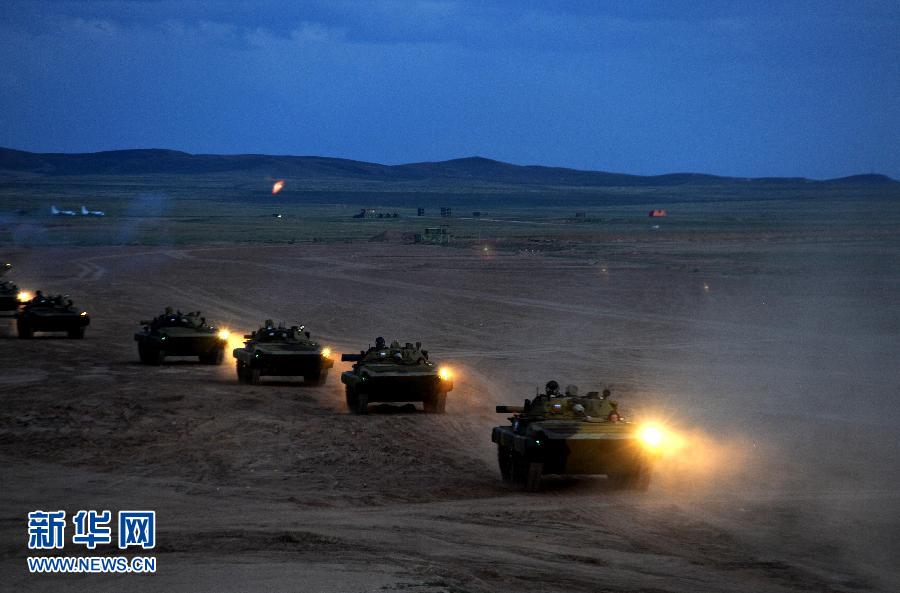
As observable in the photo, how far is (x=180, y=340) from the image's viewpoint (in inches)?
1313

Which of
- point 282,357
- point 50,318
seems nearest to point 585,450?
point 282,357

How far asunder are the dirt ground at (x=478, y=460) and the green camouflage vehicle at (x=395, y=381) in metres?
0.54

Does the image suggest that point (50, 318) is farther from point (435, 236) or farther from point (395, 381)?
point (435, 236)

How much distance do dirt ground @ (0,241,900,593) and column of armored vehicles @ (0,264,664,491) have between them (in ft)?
1.48

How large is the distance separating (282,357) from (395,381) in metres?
4.80

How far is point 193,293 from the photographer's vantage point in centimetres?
6144

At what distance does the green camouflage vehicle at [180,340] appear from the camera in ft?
109

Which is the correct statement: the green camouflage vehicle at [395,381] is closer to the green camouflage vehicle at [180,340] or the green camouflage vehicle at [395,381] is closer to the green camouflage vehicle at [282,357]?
the green camouflage vehicle at [282,357]

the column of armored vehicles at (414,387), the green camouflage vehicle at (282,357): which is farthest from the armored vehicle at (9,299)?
the green camouflage vehicle at (282,357)

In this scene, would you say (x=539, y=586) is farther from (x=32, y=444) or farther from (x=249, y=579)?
(x=32, y=444)

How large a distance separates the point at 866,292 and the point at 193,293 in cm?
3077

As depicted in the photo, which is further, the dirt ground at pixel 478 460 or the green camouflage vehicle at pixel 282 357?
the green camouflage vehicle at pixel 282 357

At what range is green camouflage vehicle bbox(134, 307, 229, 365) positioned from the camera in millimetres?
33250

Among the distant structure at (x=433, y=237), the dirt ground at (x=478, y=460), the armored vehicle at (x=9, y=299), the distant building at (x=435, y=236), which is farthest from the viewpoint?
the distant structure at (x=433, y=237)
